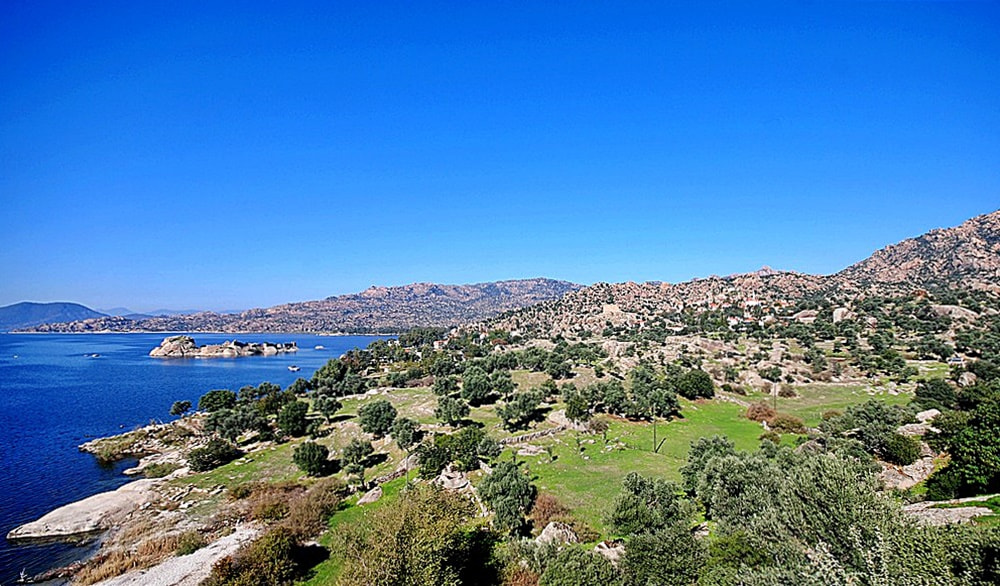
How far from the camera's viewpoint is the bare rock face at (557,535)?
2562 cm

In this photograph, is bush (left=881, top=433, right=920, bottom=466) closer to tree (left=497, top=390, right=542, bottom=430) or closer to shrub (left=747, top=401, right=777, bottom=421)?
shrub (left=747, top=401, right=777, bottom=421)

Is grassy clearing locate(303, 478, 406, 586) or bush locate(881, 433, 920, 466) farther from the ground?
bush locate(881, 433, 920, 466)

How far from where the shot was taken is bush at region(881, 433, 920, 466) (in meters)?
35.3

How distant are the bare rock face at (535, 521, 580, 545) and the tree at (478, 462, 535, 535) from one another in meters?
1.88

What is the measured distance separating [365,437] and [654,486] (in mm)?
36873

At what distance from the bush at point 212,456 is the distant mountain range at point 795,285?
336 feet

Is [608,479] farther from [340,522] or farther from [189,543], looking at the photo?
[189,543]

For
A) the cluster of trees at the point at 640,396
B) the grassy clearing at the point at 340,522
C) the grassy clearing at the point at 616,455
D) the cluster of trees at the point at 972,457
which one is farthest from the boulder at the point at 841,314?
the grassy clearing at the point at 340,522

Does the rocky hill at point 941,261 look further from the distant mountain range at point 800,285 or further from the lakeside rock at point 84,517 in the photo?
the lakeside rock at point 84,517

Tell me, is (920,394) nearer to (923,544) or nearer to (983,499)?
(983,499)

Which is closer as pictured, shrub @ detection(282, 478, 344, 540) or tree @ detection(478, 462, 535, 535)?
tree @ detection(478, 462, 535, 535)

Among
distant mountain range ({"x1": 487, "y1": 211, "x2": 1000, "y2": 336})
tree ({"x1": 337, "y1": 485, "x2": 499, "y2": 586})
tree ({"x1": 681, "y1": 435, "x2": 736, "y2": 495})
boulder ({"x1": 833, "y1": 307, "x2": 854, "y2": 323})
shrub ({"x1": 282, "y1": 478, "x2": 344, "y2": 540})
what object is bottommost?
shrub ({"x1": 282, "y1": 478, "x2": 344, "y2": 540})

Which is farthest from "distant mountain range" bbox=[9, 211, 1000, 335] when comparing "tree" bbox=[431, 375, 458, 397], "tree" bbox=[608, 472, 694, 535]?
"tree" bbox=[608, 472, 694, 535]

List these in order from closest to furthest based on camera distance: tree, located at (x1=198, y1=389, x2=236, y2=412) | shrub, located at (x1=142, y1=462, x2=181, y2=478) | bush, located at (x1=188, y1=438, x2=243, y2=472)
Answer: bush, located at (x1=188, y1=438, x2=243, y2=472)
shrub, located at (x1=142, y1=462, x2=181, y2=478)
tree, located at (x1=198, y1=389, x2=236, y2=412)
